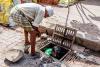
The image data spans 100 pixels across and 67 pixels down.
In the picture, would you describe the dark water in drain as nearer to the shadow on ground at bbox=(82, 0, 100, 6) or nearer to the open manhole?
the open manhole

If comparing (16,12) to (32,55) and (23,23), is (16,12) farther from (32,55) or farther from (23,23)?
(32,55)

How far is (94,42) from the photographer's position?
6.77 m

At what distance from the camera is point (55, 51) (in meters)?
6.55

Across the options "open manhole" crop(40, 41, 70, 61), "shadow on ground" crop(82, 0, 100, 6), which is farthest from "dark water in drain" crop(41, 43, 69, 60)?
"shadow on ground" crop(82, 0, 100, 6)

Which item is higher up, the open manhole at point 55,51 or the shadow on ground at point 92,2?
the shadow on ground at point 92,2

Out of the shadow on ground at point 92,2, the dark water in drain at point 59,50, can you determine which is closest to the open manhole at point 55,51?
the dark water in drain at point 59,50

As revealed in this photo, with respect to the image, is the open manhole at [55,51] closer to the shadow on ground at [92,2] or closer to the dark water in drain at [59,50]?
the dark water in drain at [59,50]

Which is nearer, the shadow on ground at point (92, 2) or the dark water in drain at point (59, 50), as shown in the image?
the dark water in drain at point (59, 50)

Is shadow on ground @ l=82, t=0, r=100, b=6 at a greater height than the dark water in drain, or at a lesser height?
greater

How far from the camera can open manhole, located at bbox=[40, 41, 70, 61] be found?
6.54 metres

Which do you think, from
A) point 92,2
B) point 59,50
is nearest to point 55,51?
point 59,50

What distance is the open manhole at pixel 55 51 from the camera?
6.54 meters

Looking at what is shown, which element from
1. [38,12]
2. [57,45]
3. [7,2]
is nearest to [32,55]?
[57,45]

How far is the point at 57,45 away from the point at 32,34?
1.14 meters
